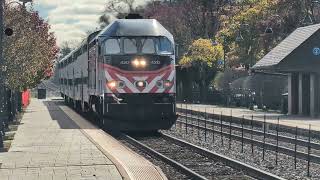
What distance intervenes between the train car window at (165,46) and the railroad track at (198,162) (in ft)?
10.4

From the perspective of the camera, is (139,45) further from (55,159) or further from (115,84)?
(55,159)

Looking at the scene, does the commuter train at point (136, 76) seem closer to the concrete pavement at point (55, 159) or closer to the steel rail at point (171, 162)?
the steel rail at point (171, 162)

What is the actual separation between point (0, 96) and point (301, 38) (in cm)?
2169

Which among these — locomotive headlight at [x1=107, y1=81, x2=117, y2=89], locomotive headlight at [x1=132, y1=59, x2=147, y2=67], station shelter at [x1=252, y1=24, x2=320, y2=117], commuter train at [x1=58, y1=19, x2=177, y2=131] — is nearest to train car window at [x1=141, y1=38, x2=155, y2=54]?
commuter train at [x1=58, y1=19, x2=177, y2=131]

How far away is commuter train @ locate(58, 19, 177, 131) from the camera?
21.3m

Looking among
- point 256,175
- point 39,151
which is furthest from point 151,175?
point 39,151

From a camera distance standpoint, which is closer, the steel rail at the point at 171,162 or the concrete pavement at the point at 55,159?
the concrete pavement at the point at 55,159

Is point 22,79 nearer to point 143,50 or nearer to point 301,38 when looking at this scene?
point 143,50

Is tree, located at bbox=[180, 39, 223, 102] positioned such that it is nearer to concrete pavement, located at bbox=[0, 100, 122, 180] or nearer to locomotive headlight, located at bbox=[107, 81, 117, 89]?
locomotive headlight, located at bbox=[107, 81, 117, 89]

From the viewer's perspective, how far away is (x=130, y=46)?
22.0 m

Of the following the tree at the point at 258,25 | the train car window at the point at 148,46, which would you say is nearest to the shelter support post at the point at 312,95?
the train car window at the point at 148,46

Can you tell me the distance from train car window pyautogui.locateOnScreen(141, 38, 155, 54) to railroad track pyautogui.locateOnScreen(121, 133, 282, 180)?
3179 mm

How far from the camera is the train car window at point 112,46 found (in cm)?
2175

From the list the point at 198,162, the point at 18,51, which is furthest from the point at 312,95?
the point at 198,162
